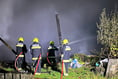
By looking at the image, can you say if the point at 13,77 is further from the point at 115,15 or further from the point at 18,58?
the point at 115,15

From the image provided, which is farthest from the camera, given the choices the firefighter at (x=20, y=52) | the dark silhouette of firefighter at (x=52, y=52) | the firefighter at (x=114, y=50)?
the dark silhouette of firefighter at (x=52, y=52)

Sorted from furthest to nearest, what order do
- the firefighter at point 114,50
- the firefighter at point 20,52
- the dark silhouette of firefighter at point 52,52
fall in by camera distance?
the dark silhouette of firefighter at point 52,52, the firefighter at point 114,50, the firefighter at point 20,52

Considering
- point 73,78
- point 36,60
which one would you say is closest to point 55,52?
point 36,60

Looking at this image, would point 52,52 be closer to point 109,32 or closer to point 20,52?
point 20,52

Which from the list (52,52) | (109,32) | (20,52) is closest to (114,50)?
(109,32)

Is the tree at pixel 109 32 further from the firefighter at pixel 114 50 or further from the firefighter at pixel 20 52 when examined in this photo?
the firefighter at pixel 20 52

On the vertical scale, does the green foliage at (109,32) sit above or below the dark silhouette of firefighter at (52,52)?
above

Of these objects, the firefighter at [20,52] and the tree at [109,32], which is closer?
the firefighter at [20,52]

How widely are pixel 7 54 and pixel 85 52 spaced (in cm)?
556

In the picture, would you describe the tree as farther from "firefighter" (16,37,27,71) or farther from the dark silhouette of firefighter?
"firefighter" (16,37,27,71)

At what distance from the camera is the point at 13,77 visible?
4.08 metres

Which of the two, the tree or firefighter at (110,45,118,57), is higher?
the tree

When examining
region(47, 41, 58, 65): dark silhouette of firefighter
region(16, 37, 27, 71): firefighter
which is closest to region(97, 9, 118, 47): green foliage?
region(47, 41, 58, 65): dark silhouette of firefighter

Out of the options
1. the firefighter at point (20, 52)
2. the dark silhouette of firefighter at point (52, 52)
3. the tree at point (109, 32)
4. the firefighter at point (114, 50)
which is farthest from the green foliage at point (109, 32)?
the firefighter at point (20, 52)
